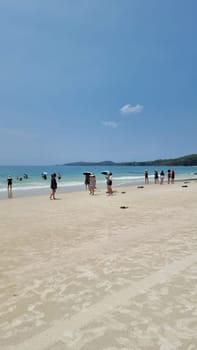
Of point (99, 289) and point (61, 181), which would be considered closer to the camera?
point (99, 289)

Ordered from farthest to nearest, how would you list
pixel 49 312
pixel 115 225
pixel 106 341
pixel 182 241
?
pixel 115 225 → pixel 182 241 → pixel 49 312 → pixel 106 341

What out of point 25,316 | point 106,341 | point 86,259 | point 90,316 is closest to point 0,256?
point 86,259

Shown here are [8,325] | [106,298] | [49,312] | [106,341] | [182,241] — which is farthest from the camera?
[182,241]

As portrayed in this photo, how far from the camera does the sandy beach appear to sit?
2.97m

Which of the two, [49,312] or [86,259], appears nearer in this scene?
[49,312]

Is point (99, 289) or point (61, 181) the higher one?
point (99, 289)

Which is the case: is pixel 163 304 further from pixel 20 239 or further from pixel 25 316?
pixel 20 239

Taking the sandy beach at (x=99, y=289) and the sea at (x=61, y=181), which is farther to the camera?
the sea at (x=61, y=181)

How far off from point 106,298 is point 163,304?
0.80 m

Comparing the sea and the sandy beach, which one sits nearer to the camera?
the sandy beach

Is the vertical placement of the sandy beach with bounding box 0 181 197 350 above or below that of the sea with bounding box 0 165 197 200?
above

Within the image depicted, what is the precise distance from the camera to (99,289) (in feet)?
13.6

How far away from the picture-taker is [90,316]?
11.1 ft

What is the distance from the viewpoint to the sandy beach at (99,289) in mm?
2971
